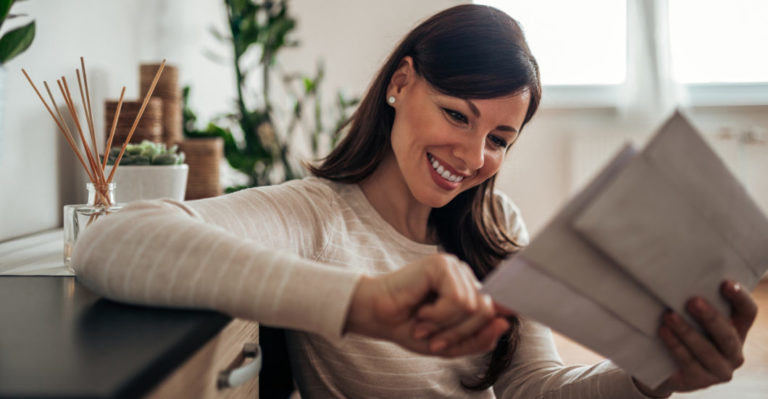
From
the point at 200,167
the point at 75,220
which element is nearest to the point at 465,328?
the point at 75,220

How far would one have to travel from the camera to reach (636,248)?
0.49 metres

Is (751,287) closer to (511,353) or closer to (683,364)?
(683,364)

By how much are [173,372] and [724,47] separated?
4041 millimetres

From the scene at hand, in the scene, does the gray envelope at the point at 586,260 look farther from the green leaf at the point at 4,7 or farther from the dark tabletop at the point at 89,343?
the green leaf at the point at 4,7

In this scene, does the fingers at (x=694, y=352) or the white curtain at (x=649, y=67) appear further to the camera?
the white curtain at (x=649, y=67)

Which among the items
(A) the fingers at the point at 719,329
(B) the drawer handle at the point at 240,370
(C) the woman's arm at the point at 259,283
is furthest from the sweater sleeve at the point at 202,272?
(A) the fingers at the point at 719,329

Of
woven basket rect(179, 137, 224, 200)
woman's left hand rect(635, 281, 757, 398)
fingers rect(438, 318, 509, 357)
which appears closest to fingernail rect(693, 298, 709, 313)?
woman's left hand rect(635, 281, 757, 398)

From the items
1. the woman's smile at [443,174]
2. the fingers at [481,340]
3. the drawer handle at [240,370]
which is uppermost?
the woman's smile at [443,174]

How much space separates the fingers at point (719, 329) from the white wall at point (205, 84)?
75cm

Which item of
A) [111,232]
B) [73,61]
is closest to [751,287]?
[111,232]

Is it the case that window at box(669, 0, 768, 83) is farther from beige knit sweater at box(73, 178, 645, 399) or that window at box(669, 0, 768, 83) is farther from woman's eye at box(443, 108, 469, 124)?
woman's eye at box(443, 108, 469, 124)

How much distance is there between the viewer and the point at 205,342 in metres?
0.53

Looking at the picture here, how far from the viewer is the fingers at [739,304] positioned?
1.89ft

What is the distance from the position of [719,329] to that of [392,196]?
577 millimetres
